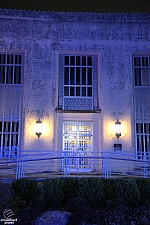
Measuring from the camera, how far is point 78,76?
15789 mm

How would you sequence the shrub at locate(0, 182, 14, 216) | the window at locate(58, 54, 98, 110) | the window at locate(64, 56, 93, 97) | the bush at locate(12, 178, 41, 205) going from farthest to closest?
the window at locate(64, 56, 93, 97) → the window at locate(58, 54, 98, 110) → the bush at locate(12, 178, 41, 205) → the shrub at locate(0, 182, 14, 216)

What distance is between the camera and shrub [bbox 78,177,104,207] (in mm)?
8406

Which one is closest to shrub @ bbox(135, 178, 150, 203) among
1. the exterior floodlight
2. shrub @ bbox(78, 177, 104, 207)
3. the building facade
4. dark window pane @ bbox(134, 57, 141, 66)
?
shrub @ bbox(78, 177, 104, 207)

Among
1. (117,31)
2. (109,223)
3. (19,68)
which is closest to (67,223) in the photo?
(109,223)

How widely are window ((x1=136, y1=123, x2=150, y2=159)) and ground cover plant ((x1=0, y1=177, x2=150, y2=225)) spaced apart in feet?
20.0

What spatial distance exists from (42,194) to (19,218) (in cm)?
135

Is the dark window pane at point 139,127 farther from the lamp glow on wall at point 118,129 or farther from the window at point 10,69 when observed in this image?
the window at point 10,69

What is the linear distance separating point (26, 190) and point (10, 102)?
7.51 m

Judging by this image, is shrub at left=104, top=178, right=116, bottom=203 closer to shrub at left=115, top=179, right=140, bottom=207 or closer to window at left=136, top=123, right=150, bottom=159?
shrub at left=115, top=179, right=140, bottom=207

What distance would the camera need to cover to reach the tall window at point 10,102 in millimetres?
14711

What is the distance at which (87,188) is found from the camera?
860 cm

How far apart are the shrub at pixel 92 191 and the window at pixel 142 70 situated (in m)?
8.54

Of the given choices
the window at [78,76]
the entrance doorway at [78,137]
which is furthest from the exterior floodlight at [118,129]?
the window at [78,76]
